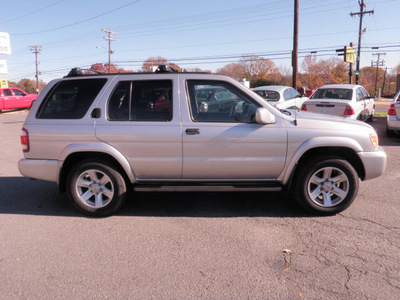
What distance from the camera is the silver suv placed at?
14.1 feet

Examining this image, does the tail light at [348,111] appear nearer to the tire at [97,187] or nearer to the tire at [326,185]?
the tire at [326,185]

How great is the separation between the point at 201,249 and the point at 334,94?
9.40 m

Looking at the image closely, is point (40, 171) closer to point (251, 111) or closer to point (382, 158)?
point (251, 111)

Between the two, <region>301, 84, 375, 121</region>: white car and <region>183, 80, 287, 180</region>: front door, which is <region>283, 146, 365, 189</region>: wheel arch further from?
<region>301, 84, 375, 121</region>: white car

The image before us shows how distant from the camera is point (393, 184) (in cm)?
582

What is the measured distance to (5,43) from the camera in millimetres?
31250

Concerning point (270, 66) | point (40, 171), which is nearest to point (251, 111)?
point (40, 171)

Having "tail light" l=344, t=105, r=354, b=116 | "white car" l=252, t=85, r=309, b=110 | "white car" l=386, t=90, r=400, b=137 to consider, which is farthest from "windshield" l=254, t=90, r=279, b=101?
"white car" l=386, t=90, r=400, b=137

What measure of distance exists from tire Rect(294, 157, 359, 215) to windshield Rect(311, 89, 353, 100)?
7294mm

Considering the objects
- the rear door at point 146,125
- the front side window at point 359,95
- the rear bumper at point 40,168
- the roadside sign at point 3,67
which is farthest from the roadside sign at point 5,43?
the rear door at point 146,125

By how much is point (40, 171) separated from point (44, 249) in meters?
1.23

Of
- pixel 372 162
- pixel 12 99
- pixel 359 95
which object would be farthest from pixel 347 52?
pixel 12 99

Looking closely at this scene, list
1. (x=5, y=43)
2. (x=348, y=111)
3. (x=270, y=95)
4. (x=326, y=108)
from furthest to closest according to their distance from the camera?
(x=5, y=43) → (x=270, y=95) → (x=326, y=108) → (x=348, y=111)

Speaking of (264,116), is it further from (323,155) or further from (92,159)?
(92,159)
